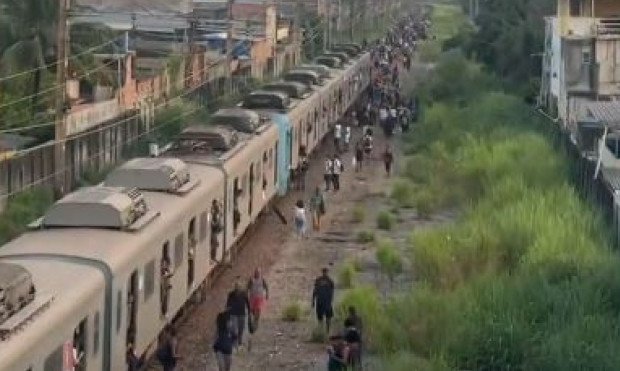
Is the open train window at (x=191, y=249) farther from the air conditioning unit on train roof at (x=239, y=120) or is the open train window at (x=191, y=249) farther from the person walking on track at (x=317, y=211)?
the person walking on track at (x=317, y=211)

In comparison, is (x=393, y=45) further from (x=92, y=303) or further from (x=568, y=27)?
(x=92, y=303)

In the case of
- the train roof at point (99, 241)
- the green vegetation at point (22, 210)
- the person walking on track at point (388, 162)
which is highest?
the train roof at point (99, 241)

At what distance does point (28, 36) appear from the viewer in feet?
117

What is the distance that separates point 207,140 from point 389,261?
382 centimetres

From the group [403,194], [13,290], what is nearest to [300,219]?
[403,194]

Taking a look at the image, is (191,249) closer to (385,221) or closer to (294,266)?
(294,266)

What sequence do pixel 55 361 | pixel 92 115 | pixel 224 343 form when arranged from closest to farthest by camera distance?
pixel 55 361, pixel 224 343, pixel 92 115

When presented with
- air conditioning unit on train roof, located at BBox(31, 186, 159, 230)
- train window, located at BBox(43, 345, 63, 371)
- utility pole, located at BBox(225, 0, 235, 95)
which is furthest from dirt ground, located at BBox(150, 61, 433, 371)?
train window, located at BBox(43, 345, 63, 371)

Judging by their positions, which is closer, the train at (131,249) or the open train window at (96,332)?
the train at (131,249)

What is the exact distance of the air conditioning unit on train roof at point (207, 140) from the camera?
2416 cm

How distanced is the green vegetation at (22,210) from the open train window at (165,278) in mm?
4843

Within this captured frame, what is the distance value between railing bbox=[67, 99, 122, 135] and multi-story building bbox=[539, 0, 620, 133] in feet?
38.3

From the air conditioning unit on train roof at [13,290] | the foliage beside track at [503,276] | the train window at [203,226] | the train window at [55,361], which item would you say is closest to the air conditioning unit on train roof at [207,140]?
the train window at [203,226]

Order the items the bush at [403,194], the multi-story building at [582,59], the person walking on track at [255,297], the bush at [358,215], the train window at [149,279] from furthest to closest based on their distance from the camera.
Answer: the multi-story building at [582,59], the bush at [403,194], the bush at [358,215], the person walking on track at [255,297], the train window at [149,279]
